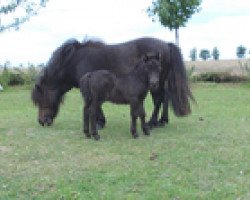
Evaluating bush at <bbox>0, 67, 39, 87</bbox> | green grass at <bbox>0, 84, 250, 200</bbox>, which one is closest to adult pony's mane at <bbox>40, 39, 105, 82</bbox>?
green grass at <bbox>0, 84, 250, 200</bbox>

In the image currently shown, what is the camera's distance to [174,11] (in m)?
22.4

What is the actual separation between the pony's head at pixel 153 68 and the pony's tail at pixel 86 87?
0.98 metres

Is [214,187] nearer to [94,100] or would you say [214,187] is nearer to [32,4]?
[94,100]

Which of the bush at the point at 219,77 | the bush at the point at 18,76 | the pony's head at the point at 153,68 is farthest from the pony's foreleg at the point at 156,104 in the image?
the bush at the point at 18,76

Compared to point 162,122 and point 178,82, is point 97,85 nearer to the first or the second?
point 178,82

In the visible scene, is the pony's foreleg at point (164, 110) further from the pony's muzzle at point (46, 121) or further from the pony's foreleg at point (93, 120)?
the pony's muzzle at point (46, 121)

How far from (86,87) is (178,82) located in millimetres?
1822

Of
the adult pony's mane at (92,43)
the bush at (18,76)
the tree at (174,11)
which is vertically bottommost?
the bush at (18,76)

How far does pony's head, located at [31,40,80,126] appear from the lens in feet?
29.1

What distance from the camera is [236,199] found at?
4.71 metres

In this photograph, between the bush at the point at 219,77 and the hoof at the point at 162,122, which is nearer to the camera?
the hoof at the point at 162,122

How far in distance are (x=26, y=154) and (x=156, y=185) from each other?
2.29 m

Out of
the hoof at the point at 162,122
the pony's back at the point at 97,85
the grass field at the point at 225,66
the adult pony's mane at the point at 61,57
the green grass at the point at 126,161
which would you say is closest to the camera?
the green grass at the point at 126,161

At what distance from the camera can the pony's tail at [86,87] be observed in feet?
25.6
